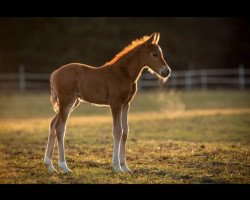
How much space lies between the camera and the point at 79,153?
11539 millimetres

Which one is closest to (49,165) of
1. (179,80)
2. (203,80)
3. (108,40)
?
(203,80)

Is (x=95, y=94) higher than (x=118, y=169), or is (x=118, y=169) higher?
(x=95, y=94)

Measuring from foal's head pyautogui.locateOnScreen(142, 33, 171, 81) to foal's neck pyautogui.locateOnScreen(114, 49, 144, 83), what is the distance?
17cm

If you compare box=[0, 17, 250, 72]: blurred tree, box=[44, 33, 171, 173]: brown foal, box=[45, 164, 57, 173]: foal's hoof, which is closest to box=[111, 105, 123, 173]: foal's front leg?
box=[44, 33, 171, 173]: brown foal

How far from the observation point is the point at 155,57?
9.37 meters

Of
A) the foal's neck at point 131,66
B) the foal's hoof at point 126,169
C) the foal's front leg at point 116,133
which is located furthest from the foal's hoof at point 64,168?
the foal's neck at point 131,66

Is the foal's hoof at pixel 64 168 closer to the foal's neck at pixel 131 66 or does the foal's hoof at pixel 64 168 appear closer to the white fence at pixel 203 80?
the foal's neck at pixel 131 66

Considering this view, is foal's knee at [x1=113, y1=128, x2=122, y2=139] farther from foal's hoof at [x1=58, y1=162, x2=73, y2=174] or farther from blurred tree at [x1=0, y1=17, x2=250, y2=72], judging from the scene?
blurred tree at [x1=0, y1=17, x2=250, y2=72]

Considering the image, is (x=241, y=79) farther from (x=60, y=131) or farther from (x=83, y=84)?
(x=60, y=131)

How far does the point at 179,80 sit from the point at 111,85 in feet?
98.9

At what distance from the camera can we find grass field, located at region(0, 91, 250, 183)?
8.79 metres

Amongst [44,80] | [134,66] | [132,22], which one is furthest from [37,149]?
[132,22]

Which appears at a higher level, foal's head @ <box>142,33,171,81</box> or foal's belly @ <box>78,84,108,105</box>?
foal's head @ <box>142,33,171,81</box>

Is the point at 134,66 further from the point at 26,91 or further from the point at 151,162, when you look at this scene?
the point at 26,91
